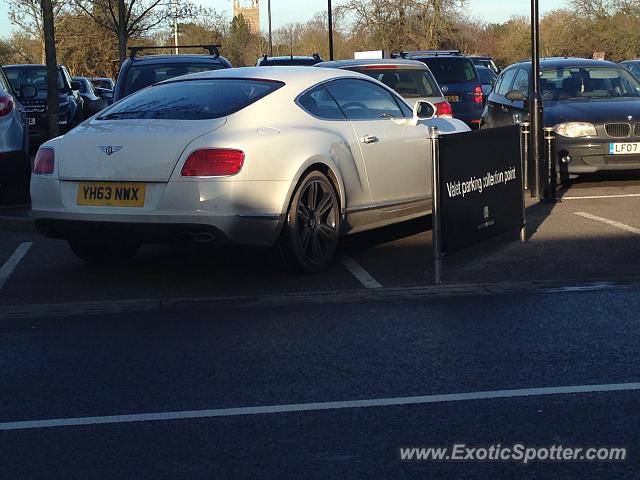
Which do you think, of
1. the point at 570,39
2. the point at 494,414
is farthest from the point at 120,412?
the point at 570,39

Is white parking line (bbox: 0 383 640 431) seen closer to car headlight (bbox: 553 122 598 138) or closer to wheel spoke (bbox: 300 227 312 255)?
wheel spoke (bbox: 300 227 312 255)

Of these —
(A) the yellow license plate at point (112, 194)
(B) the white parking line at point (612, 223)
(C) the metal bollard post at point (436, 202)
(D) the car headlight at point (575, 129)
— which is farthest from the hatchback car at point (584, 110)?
(A) the yellow license plate at point (112, 194)

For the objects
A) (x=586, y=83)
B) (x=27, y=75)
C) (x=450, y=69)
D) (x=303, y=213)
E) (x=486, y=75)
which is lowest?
(x=303, y=213)

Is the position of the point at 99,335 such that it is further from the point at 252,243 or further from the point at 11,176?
the point at 11,176

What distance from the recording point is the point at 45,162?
8430 millimetres

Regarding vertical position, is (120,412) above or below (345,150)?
below

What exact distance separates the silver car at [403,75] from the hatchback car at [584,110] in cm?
101

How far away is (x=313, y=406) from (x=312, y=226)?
337 cm

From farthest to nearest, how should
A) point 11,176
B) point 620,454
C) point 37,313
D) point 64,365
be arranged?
point 11,176 → point 37,313 → point 64,365 → point 620,454

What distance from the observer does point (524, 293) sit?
25.1 feet

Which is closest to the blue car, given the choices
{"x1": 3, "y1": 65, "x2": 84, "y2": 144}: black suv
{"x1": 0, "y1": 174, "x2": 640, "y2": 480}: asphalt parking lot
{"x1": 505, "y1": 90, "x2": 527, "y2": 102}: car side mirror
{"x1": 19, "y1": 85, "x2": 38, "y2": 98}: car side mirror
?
{"x1": 19, "y1": 85, "x2": 38, "y2": 98}: car side mirror

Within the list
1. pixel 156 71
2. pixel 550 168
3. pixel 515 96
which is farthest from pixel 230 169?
pixel 156 71

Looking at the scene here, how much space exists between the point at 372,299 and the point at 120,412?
9.13 ft

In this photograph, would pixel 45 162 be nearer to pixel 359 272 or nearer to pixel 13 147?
pixel 359 272
